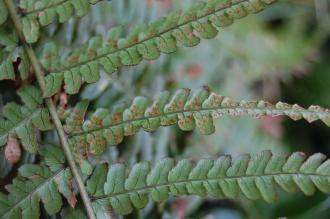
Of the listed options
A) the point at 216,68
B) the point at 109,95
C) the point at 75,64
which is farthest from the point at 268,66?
the point at 75,64

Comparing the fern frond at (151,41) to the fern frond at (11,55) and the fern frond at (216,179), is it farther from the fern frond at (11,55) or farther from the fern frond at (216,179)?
the fern frond at (216,179)

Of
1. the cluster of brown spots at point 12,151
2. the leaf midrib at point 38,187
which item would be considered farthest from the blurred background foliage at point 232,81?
the leaf midrib at point 38,187

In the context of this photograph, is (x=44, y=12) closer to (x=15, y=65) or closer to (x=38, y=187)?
(x=15, y=65)

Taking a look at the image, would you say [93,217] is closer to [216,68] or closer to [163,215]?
[163,215]

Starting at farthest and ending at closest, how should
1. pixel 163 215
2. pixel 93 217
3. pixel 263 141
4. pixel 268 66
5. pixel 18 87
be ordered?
1. pixel 268 66
2. pixel 263 141
3. pixel 163 215
4. pixel 18 87
5. pixel 93 217

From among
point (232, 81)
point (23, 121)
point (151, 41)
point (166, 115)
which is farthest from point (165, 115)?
point (232, 81)

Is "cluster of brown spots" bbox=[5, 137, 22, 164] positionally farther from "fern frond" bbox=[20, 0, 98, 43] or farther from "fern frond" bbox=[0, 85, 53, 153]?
"fern frond" bbox=[20, 0, 98, 43]
